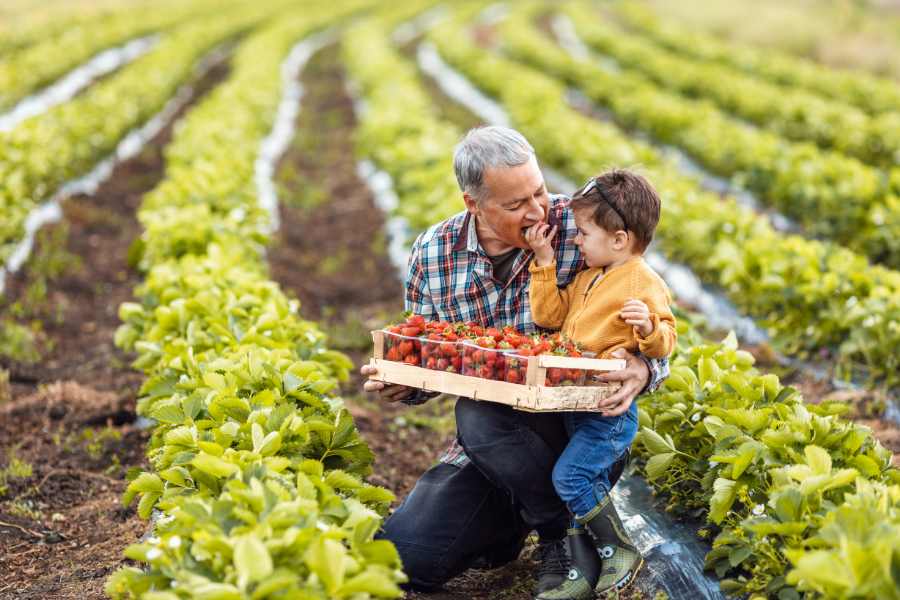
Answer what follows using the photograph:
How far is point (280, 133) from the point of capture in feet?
41.8

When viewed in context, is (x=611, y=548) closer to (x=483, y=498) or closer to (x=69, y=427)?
(x=483, y=498)

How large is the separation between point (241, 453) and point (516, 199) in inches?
49.6

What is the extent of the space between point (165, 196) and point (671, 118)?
7448 millimetres

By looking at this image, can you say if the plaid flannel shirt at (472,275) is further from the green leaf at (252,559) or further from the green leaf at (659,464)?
the green leaf at (252,559)

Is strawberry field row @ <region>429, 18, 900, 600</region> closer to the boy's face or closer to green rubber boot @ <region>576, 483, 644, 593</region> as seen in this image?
green rubber boot @ <region>576, 483, 644, 593</region>

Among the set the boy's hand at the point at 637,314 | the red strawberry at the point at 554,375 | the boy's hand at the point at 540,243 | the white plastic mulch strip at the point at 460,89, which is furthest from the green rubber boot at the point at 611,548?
the white plastic mulch strip at the point at 460,89

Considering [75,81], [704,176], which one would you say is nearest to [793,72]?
[704,176]

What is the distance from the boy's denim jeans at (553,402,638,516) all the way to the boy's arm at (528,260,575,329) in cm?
37

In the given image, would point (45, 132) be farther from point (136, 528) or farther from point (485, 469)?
point (485, 469)

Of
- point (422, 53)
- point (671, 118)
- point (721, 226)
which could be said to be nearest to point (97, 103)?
point (671, 118)

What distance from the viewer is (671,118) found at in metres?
11.1

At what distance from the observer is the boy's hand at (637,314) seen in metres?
2.43

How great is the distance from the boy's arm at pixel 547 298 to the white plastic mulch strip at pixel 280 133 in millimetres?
4196

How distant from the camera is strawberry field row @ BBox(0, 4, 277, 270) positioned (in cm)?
663
